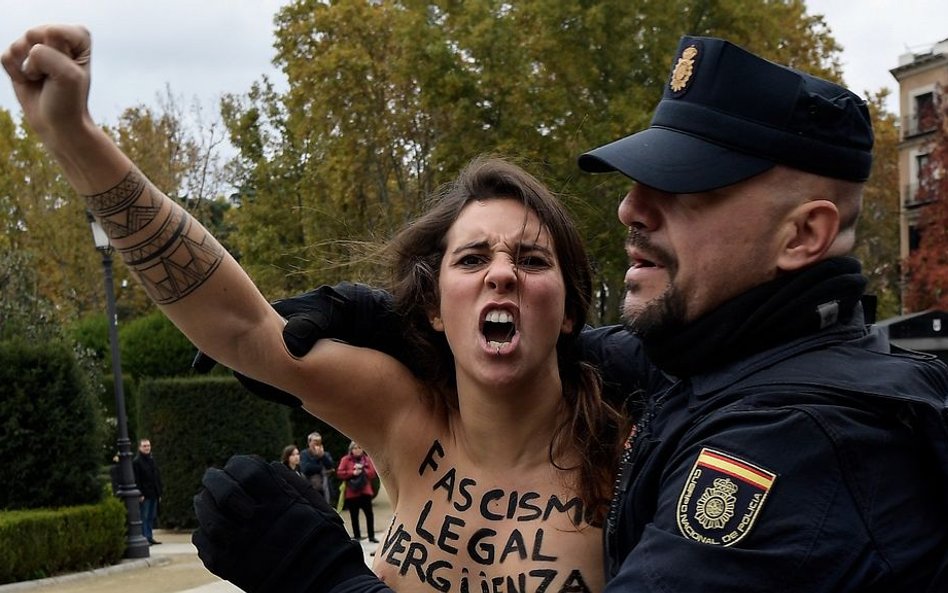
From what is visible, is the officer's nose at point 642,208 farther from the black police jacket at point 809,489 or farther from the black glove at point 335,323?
the black glove at point 335,323

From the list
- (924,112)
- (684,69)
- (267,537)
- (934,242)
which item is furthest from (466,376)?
(924,112)

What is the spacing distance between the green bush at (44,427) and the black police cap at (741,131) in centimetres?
1316

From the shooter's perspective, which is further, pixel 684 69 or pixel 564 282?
pixel 564 282

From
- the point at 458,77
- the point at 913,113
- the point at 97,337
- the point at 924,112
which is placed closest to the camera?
the point at 458,77

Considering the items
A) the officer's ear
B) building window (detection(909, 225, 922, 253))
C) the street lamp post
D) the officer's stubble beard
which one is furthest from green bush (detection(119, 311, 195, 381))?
building window (detection(909, 225, 922, 253))

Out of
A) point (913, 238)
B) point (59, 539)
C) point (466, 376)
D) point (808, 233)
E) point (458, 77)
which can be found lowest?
point (59, 539)

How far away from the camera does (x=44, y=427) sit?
554 inches

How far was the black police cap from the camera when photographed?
1880 millimetres

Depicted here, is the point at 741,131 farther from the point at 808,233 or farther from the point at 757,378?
the point at 757,378

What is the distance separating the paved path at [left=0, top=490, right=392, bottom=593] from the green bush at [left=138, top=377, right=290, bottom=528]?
2.61m

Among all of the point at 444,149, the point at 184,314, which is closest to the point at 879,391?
the point at 184,314

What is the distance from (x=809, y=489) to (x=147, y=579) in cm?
1378

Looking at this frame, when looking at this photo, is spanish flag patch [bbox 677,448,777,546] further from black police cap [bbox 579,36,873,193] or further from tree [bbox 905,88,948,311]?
tree [bbox 905,88,948,311]

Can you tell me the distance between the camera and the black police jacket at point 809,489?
1.61 metres
